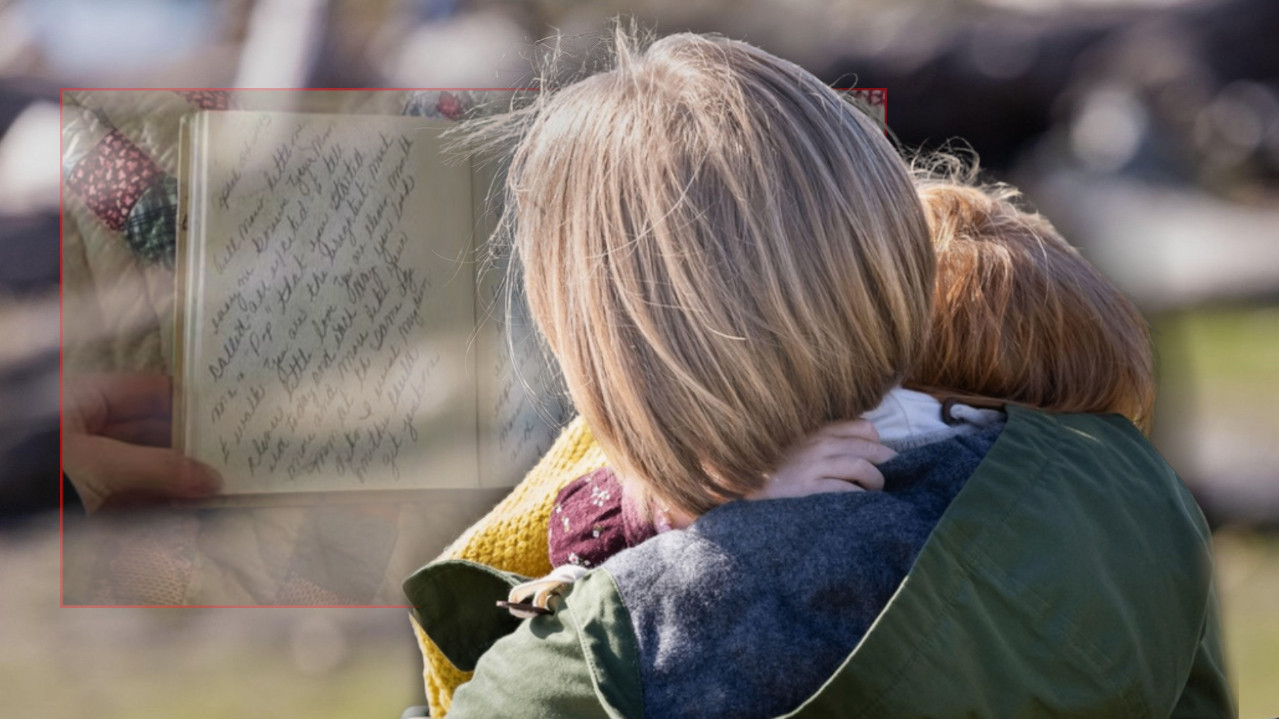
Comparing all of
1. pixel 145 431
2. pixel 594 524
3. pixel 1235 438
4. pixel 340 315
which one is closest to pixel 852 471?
pixel 594 524

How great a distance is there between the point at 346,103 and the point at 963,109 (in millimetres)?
532

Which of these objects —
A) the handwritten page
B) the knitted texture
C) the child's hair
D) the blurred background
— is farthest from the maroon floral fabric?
the blurred background

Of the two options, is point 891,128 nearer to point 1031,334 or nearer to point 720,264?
point 1031,334

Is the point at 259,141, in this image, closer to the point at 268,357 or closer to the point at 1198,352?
the point at 268,357

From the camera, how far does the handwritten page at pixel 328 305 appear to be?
2.65 ft

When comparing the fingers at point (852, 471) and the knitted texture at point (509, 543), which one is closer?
the fingers at point (852, 471)

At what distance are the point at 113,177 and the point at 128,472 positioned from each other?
0.80ft

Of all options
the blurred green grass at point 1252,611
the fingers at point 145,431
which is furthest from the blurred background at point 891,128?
the fingers at point 145,431

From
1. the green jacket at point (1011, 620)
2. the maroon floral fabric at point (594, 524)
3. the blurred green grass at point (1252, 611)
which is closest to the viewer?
the green jacket at point (1011, 620)

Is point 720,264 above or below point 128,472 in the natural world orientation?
above

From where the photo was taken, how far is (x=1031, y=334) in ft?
1.70

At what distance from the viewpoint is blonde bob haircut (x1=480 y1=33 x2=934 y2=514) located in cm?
40

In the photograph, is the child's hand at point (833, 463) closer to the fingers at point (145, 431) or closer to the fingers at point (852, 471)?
the fingers at point (852, 471)

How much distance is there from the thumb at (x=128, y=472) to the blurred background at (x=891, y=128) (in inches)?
2.5
